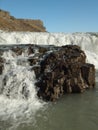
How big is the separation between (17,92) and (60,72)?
9.59ft

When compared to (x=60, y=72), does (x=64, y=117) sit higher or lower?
lower

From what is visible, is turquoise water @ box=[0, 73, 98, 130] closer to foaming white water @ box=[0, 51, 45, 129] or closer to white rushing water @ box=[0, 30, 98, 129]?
foaming white water @ box=[0, 51, 45, 129]

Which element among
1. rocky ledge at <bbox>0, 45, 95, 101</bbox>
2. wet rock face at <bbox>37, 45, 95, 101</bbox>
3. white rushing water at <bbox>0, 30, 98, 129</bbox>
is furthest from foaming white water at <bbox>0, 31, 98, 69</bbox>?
wet rock face at <bbox>37, 45, 95, 101</bbox>

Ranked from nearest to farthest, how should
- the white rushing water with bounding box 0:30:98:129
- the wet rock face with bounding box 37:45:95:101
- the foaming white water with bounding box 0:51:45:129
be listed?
the foaming white water with bounding box 0:51:45:129 → the white rushing water with bounding box 0:30:98:129 → the wet rock face with bounding box 37:45:95:101

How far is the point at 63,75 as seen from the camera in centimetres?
1686

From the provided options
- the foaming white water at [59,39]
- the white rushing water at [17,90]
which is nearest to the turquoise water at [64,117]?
the white rushing water at [17,90]

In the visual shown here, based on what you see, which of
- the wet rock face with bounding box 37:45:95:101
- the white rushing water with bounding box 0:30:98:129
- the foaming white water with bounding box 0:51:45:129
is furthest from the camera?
the wet rock face with bounding box 37:45:95:101

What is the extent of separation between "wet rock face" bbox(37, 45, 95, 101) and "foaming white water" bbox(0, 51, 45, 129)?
0.66m

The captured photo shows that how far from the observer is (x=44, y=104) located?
47.2 ft

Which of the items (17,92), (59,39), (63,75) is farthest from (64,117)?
(59,39)

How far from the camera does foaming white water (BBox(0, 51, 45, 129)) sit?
12655 millimetres

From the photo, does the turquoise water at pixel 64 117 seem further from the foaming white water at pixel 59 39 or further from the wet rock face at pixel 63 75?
the foaming white water at pixel 59 39

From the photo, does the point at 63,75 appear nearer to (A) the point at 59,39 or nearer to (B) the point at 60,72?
(B) the point at 60,72

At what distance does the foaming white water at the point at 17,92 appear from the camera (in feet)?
41.5
